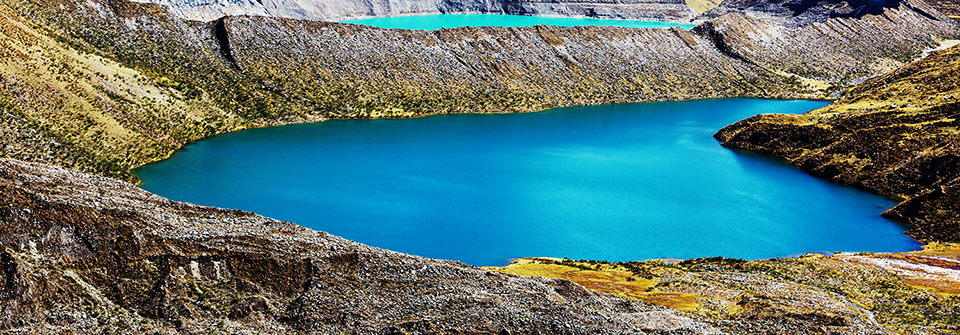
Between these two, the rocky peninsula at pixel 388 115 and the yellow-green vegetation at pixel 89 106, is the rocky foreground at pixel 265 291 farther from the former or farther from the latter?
the yellow-green vegetation at pixel 89 106

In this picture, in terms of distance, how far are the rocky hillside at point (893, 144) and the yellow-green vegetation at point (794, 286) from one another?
10.8 metres

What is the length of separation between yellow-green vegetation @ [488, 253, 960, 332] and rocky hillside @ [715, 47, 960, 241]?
35.6ft

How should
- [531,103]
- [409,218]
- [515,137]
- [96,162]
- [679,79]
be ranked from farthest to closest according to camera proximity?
[679,79] → [531,103] → [515,137] → [96,162] → [409,218]

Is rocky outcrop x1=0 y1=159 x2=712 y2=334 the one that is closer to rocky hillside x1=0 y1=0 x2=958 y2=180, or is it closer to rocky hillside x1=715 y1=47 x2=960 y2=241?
rocky hillside x1=0 y1=0 x2=958 y2=180

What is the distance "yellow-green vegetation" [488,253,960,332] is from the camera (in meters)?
36.8

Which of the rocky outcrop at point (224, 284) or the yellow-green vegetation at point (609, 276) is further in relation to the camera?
the yellow-green vegetation at point (609, 276)

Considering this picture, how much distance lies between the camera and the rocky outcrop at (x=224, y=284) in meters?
29.0

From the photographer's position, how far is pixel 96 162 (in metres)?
64.7

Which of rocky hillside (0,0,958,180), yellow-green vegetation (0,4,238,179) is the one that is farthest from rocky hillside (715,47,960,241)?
yellow-green vegetation (0,4,238,179)

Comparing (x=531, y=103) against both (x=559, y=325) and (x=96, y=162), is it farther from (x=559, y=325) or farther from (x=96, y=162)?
(x=559, y=325)

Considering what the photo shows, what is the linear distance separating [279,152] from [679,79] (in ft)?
245

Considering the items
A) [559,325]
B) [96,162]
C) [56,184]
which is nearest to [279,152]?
[96,162]

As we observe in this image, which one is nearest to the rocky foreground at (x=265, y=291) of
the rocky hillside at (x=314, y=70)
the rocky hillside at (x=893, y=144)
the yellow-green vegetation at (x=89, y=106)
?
the rocky hillside at (x=893, y=144)

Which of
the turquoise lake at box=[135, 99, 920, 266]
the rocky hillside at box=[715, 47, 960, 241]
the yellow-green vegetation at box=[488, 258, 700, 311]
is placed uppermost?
the rocky hillside at box=[715, 47, 960, 241]
